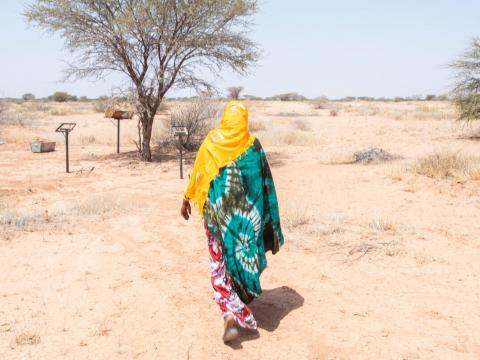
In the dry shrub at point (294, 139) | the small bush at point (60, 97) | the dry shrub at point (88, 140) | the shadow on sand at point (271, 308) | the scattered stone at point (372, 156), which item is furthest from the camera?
the small bush at point (60, 97)

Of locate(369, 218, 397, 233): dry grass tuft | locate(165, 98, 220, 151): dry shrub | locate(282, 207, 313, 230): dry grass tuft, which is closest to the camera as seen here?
locate(369, 218, 397, 233): dry grass tuft

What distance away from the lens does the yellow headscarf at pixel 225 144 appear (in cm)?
342

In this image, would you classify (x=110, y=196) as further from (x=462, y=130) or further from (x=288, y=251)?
(x=462, y=130)

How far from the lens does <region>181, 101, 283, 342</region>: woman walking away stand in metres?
3.44

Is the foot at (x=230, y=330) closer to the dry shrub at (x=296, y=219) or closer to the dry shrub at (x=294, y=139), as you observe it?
the dry shrub at (x=296, y=219)

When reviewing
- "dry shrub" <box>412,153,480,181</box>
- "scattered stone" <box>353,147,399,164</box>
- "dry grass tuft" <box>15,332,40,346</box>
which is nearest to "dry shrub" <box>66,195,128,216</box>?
"dry grass tuft" <box>15,332,40,346</box>

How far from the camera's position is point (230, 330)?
134 inches

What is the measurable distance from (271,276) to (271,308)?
0.79 metres

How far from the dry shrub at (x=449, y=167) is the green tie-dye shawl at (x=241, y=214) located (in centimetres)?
651

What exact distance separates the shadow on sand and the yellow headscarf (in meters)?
1.11

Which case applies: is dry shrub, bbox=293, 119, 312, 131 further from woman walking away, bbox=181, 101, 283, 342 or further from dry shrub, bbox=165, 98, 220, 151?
woman walking away, bbox=181, 101, 283, 342

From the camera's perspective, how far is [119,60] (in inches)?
529


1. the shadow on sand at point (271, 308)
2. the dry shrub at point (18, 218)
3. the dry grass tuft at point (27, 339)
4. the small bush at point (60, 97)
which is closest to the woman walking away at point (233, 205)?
the shadow on sand at point (271, 308)

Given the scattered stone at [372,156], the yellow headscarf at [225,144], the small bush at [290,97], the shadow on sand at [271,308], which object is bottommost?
the shadow on sand at [271,308]
